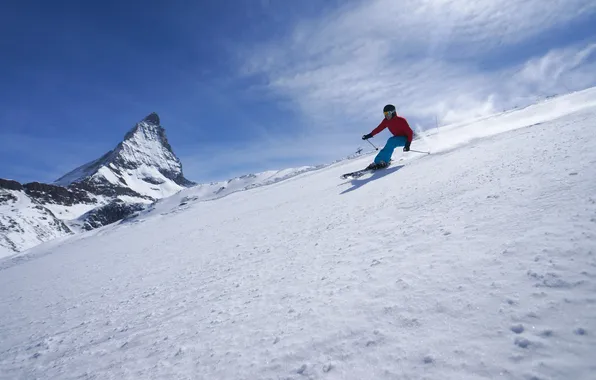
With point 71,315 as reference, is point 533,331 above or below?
below

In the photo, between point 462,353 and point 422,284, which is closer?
point 462,353

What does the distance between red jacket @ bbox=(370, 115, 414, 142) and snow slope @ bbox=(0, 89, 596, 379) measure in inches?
189

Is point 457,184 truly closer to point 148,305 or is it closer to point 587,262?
point 587,262

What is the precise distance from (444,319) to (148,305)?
14.3ft

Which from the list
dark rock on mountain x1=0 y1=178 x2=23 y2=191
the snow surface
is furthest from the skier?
Result: dark rock on mountain x1=0 y1=178 x2=23 y2=191

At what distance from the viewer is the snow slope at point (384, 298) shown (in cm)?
209

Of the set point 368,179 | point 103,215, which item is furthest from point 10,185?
point 368,179

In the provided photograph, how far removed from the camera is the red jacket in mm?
11680

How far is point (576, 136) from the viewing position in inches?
225

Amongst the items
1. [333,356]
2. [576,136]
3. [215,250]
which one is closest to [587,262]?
[333,356]

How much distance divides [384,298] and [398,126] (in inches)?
393

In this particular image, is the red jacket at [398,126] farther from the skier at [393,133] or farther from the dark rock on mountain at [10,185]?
the dark rock on mountain at [10,185]

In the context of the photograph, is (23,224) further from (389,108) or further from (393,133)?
(389,108)

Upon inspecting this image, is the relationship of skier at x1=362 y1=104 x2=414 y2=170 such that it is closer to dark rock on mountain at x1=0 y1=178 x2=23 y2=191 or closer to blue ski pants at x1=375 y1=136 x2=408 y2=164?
blue ski pants at x1=375 y1=136 x2=408 y2=164
